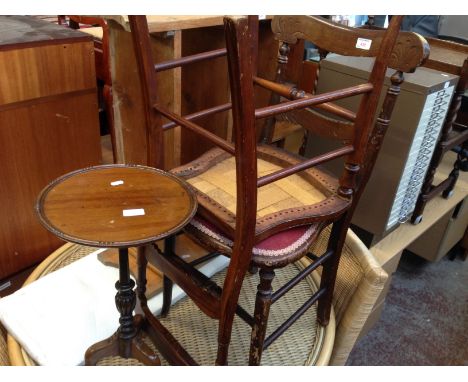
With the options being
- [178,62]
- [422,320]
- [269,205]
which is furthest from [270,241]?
[422,320]

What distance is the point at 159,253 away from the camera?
1014 mm

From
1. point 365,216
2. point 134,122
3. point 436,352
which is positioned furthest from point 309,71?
point 436,352

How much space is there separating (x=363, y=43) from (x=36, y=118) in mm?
947

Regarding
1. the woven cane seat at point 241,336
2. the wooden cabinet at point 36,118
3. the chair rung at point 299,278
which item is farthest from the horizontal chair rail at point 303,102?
the wooden cabinet at point 36,118

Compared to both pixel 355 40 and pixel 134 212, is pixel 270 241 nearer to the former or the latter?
pixel 134 212

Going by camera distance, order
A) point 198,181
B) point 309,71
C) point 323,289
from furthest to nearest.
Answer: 1. point 309,71
2. point 323,289
3. point 198,181

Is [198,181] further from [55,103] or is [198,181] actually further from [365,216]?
[365,216]

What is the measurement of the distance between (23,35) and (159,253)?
78cm

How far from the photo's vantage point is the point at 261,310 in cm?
87

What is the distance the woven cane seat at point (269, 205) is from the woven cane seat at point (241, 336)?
0.37m

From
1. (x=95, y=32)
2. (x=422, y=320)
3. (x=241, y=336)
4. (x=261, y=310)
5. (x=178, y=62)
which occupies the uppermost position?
(x=178, y=62)

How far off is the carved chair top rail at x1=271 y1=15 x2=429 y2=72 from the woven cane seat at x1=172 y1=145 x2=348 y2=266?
11.3 inches

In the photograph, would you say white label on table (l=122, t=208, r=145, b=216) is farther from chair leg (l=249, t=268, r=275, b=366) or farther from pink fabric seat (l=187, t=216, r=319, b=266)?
chair leg (l=249, t=268, r=275, b=366)

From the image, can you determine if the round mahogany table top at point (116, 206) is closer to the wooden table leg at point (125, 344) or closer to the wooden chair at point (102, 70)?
the wooden table leg at point (125, 344)
